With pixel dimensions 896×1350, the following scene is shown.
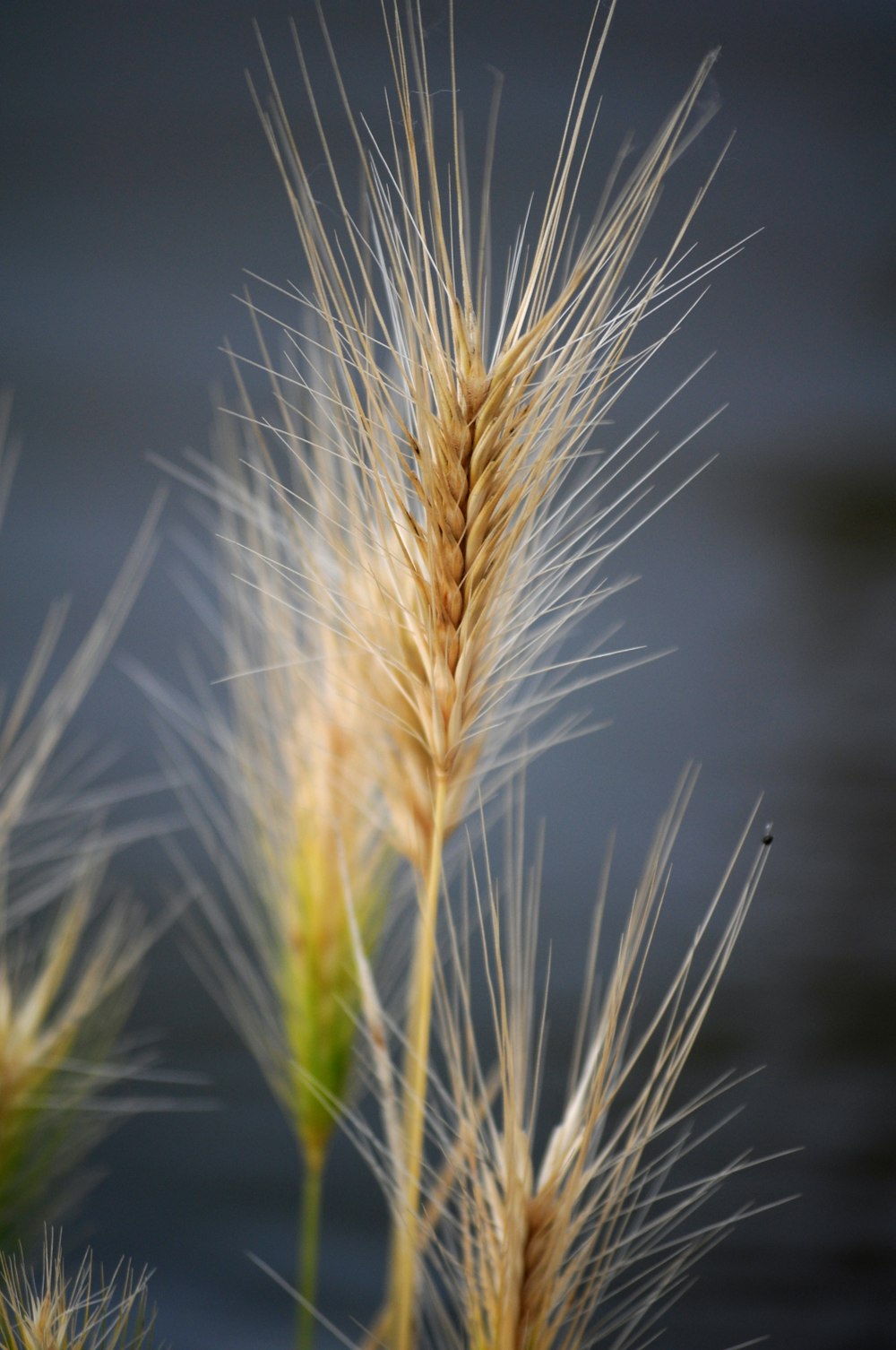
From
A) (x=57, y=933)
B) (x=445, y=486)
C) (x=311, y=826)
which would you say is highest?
(x=445, y=486)

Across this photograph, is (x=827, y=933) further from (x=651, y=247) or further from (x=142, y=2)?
(x=142, y=2)

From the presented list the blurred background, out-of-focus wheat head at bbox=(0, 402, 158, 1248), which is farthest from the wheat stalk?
the blurred background

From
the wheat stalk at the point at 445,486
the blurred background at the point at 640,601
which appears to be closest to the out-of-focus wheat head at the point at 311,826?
the wheat stalk at the point at 445,486

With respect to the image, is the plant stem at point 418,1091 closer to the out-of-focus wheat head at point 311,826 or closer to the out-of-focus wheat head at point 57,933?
the out-of-focus wheat head at point 311,826

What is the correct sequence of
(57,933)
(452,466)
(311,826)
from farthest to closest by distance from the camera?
(57,933) < (311,826) < (452,466)

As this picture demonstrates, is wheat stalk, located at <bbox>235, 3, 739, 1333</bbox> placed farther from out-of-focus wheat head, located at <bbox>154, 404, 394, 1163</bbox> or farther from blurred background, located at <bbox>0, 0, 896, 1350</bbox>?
blurred background, located at <bbox>0, 0, 896, 1350</bbox>

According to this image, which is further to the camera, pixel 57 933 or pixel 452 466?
pixel 57 933

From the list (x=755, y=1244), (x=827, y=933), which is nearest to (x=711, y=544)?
(x=827, y=933)

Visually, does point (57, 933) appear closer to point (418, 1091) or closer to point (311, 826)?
point (311, 826)

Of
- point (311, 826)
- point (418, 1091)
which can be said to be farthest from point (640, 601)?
point (418, 1091)
